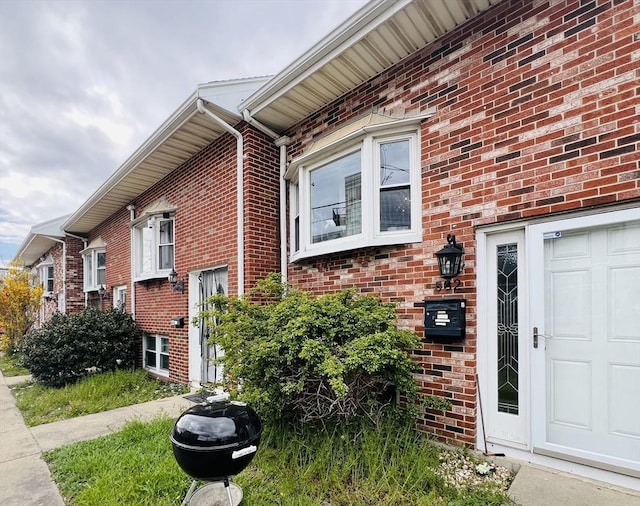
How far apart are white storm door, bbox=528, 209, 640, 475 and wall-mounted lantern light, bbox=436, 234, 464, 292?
2.07 feet

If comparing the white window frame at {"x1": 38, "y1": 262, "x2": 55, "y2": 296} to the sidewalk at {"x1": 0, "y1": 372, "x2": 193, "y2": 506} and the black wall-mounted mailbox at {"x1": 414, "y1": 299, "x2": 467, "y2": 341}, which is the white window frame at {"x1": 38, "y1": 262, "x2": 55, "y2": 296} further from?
the black wall-mounted mailbox at {"x1": 414, "y1": 299, "x2": 467, "y2": 341}

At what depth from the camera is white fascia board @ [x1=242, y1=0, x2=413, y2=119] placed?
3533 mm

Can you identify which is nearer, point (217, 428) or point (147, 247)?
point (217, 428)

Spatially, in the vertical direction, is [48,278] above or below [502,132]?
below

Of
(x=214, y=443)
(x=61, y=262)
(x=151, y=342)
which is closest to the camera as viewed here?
(x=214, y=443)

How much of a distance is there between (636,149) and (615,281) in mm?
1022

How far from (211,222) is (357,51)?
12.2 feet

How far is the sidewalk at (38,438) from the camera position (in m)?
3.03

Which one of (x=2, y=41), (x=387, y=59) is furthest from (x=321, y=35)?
(x=2, y=41)

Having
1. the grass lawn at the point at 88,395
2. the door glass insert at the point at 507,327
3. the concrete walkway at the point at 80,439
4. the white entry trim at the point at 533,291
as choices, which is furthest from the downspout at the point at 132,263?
the door glass insert at the point at 507,327

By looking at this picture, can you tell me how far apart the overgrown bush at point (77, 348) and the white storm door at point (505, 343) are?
753 cm

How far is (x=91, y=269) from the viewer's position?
38.7ft

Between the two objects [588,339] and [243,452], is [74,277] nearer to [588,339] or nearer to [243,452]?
[243,452]

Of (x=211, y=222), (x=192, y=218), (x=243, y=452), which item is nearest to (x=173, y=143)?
(x=192, y=218)
